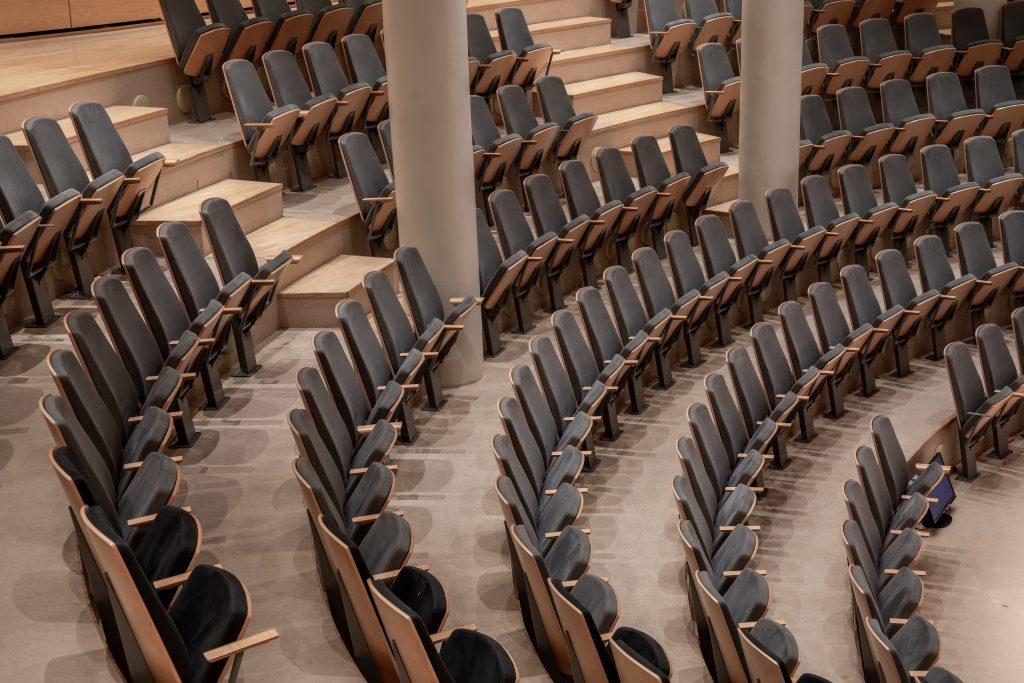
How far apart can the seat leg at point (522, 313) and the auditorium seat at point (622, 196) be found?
15 cm

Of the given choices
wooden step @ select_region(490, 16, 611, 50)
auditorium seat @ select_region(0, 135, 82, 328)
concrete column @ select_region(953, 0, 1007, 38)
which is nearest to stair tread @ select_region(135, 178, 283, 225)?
auditorium seat @ select_region(0, 135, 82, 328)

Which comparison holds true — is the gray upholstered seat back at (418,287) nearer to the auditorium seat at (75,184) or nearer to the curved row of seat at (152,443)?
the curved row of seat at (152,443)

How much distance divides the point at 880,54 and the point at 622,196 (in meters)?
0.65

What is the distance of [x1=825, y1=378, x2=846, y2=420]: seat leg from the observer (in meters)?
1.06

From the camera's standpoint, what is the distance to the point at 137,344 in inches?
31.3

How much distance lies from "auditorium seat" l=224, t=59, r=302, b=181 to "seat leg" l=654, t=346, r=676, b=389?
1.29ft

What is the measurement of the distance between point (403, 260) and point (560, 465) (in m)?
0.24

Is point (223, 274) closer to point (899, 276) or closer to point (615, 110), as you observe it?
point (899, 276)

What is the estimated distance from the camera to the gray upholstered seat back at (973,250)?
121 cm

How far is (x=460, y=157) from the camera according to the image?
3.28 ft

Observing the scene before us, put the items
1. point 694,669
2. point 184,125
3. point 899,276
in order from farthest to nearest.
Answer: point 184,125 < point 899,276 < point 694,669

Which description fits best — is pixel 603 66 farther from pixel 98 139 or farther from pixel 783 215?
pixel 98 139

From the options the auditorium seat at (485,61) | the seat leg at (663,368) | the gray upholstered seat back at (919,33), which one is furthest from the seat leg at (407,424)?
the gray upholstered seat back at (919,33)

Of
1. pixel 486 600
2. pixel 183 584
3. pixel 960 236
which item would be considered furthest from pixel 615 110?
pixel 183 584
